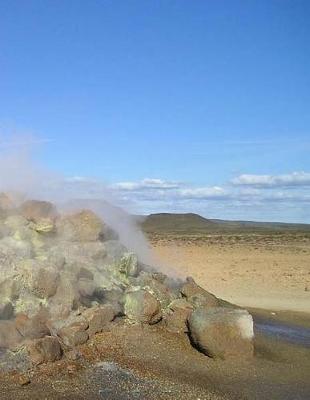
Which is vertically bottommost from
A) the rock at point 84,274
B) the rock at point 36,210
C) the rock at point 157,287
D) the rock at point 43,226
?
the rock at point 157,287

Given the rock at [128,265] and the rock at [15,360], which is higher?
the rock at [128,265]

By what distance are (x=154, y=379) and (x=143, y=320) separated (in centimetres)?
244

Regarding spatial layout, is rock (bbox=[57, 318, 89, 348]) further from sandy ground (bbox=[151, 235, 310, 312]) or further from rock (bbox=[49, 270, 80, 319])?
sandy ground (bbox=[151, 235, 310, 312])

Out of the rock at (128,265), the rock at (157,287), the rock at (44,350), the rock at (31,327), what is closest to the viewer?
the rock at (44,350)

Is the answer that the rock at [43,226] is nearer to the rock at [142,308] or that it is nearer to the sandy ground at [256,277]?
the rock at [142,308]

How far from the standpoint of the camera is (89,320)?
9844mm

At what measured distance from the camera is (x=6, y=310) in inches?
378

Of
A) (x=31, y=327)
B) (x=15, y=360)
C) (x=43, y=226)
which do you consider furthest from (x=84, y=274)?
(x=15, y=360)

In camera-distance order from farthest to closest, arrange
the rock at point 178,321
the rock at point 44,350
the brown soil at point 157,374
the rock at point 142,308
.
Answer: the rock at point 142,308, the rock at point 178,321, the rock at point 44,350, the brown soil at point 157,374

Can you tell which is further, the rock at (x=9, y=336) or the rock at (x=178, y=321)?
the rock at (x=178, y=321)

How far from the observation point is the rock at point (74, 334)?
9195 mm

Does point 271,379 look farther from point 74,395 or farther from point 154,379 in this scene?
point 74,395

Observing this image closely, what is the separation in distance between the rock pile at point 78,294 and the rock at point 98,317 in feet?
0.06

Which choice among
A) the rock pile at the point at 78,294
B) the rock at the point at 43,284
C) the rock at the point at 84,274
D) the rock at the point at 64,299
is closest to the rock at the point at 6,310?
the rock pile at the point at 78,294
